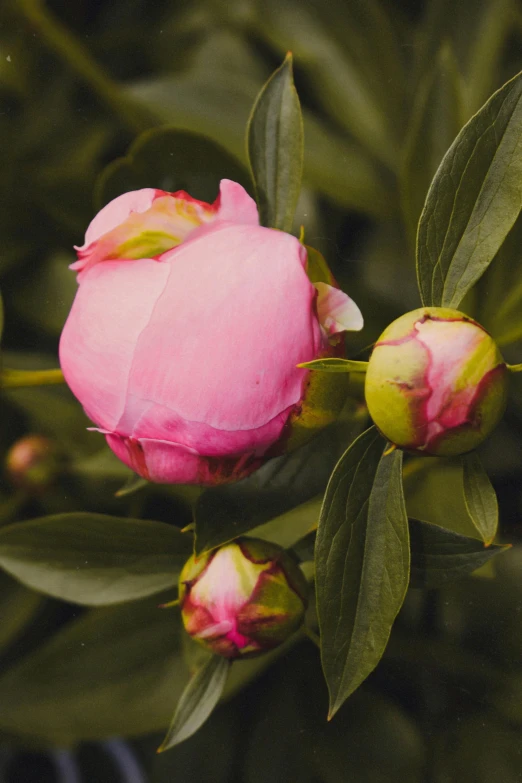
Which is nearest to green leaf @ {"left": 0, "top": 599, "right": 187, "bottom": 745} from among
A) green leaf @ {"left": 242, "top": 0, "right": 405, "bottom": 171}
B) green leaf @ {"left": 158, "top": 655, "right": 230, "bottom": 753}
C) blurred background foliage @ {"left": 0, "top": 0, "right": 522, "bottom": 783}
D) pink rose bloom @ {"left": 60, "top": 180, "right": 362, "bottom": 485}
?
blurred background foliage @ {"left": 0, "top": 0, "right": 522, "bottom": 783}

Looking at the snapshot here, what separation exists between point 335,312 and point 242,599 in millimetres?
124

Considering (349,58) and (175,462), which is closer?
(175,462)

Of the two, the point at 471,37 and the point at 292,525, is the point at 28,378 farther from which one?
the point at 471,37

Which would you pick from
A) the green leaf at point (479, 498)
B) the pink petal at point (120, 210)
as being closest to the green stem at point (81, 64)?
the pink petal at point (120, 210)

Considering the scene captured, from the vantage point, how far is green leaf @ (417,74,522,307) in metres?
0.28

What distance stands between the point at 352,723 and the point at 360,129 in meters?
0.39

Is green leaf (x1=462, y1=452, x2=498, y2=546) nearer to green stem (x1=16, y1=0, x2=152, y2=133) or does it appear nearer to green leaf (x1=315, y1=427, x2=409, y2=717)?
green leaf (x1=315, y1=427, x2=409, y2=717)

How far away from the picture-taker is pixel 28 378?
40 centimetres

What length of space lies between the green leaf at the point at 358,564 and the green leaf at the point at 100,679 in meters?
0.21

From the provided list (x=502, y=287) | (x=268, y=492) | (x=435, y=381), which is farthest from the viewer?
(x=502, y=287)

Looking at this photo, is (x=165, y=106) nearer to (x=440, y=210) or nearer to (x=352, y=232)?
(x=352, y=232)

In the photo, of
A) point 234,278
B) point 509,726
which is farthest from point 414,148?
point 509,726

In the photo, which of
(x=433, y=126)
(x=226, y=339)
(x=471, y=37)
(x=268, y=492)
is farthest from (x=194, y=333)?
(x=471, y=37)

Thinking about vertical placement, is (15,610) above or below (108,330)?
below
